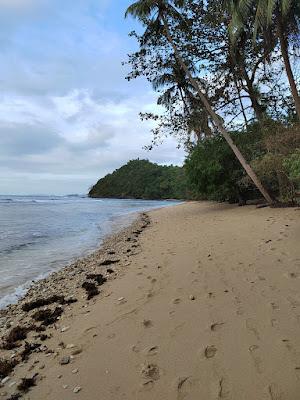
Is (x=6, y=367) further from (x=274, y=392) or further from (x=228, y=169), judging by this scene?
(x=228, y=169)

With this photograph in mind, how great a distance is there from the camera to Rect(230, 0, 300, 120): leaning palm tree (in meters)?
12.2

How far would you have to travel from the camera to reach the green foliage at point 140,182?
9494 centimetres

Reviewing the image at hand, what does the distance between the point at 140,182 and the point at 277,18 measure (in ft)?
301

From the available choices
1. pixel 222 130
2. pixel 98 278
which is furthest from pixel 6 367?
pixel 222 130

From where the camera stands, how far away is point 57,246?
45.0ft

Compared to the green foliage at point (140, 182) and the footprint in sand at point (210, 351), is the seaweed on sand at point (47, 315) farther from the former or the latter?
the green foliage at point (140, 182)

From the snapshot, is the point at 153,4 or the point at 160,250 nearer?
the point at 160,250

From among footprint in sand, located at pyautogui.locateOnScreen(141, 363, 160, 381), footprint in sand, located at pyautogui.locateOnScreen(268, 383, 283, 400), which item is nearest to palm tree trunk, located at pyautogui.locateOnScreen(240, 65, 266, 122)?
footprint in sand, located at pyautogui.locateOnScreen(141, 363, 160, 381)

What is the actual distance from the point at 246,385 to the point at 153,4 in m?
20.5

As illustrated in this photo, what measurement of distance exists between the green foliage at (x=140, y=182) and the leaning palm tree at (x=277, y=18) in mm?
70759

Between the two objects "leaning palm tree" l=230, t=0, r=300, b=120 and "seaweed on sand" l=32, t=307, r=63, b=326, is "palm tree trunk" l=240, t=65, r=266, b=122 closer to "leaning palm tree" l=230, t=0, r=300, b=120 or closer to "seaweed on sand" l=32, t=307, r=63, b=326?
"leaning palm tree" l=230, t=0, r=300, b=120

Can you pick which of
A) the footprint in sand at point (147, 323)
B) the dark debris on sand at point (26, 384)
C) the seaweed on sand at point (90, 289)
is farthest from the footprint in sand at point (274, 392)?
the seaweed on sand at point (90, 289)

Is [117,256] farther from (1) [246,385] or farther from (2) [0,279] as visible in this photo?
(1) [246,385]

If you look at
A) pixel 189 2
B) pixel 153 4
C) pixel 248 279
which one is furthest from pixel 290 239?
pixel 153 4
